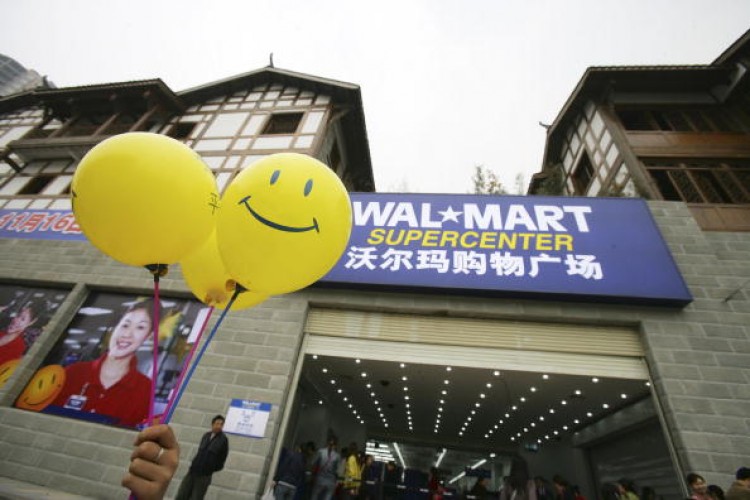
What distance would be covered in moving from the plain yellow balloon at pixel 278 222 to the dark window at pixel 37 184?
472 inches

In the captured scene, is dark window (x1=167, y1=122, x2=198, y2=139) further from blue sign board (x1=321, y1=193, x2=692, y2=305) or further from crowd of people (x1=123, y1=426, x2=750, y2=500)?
crowd of people (x1=123, y1=426, x2=750, y2=500)

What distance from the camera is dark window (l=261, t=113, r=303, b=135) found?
10523 mm

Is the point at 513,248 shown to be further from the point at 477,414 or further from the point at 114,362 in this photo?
the point at 114,362

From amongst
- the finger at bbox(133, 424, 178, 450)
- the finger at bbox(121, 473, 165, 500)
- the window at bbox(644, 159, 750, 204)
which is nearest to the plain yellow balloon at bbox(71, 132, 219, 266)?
the finger at bbox(133, 424, 178, 450)

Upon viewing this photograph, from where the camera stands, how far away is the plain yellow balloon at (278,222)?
6.03 ft

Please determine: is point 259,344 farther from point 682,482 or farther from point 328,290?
point 682,482

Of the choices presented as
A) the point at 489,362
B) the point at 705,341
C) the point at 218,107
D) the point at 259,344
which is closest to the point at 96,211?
the point at 259,344

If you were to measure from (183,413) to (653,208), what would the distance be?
8.95 m

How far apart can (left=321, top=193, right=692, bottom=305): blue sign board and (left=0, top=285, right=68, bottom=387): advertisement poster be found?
583 cm

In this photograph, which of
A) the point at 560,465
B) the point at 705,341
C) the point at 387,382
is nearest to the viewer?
the point at 705,341

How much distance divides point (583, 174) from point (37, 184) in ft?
57.8

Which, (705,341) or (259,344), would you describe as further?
(259,344)

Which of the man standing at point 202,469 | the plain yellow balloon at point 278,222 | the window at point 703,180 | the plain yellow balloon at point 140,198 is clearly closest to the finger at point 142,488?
the plain yellow balloon at point 278,222

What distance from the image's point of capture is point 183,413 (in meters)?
5.29
